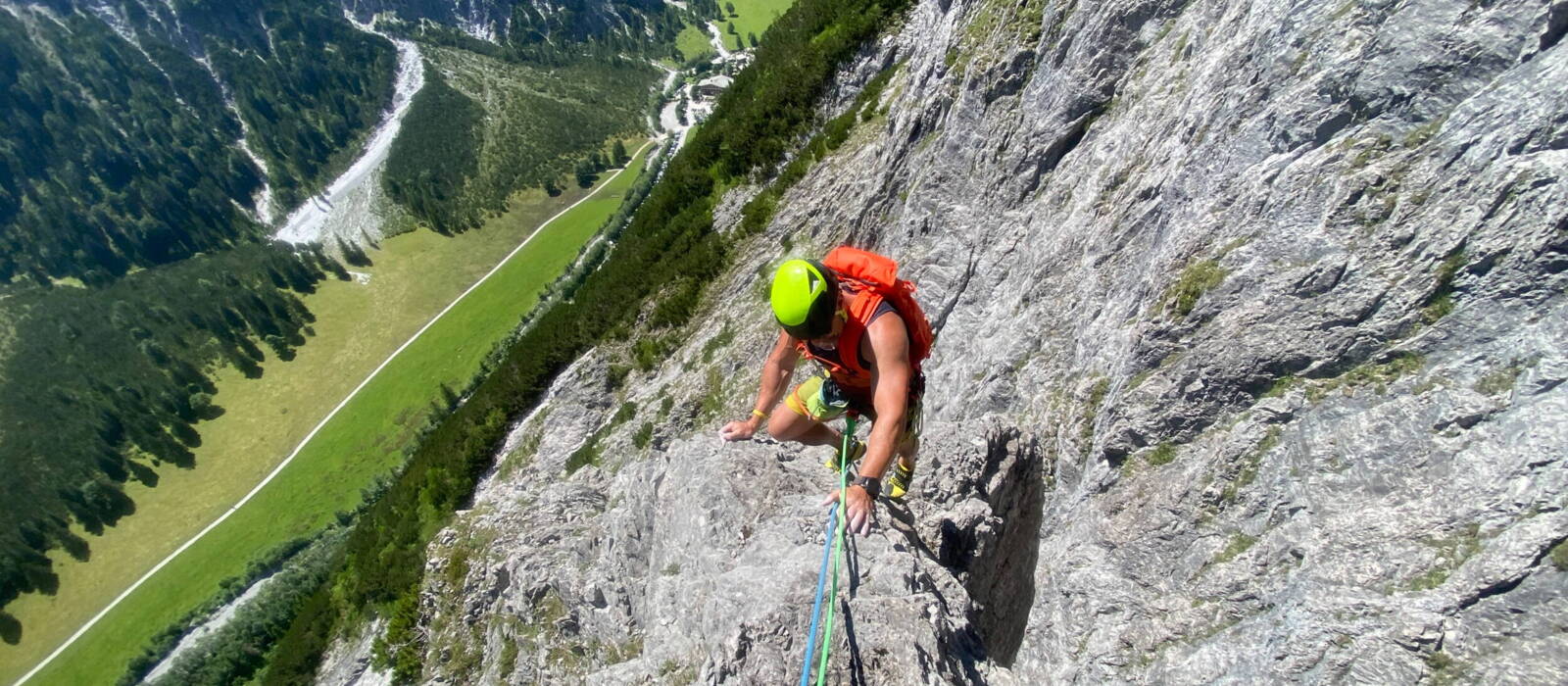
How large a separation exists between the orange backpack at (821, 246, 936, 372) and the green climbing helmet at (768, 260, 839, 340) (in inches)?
26.2

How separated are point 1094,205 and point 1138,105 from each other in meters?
2.67

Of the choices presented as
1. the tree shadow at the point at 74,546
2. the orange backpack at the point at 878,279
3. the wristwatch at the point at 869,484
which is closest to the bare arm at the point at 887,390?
the wristwatch at the point at 869,484

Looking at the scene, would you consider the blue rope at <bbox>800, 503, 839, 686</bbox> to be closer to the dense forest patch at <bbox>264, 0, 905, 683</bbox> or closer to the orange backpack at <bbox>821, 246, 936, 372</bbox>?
the orange backpack at <bbox>821, 246, 936, 372</bbox>

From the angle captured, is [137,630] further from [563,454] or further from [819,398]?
[819,398]

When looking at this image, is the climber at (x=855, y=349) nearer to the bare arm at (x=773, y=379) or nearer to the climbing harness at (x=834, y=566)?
the bare arm at (x=773, y=379)

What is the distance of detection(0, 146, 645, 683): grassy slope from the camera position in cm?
9931

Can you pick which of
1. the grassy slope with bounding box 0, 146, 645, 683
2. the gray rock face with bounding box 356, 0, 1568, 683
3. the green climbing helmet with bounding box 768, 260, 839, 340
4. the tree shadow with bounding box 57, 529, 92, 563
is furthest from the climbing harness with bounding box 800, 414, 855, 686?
the tree shadow with bounding box 57, 529, 92, 563

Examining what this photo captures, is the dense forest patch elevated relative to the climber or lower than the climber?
elevated

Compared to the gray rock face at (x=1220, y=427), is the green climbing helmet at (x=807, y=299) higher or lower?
higher

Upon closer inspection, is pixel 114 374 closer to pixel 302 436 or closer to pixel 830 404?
pixel 302 436

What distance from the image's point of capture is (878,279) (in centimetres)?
970

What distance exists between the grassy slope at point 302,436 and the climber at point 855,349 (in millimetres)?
104809

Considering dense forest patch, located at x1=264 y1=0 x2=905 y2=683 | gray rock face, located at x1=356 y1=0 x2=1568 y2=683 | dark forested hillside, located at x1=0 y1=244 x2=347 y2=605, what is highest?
dark forested hillside, located at x1=0 y1=244 x2=347 y2=605

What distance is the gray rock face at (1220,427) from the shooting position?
8719 mm
